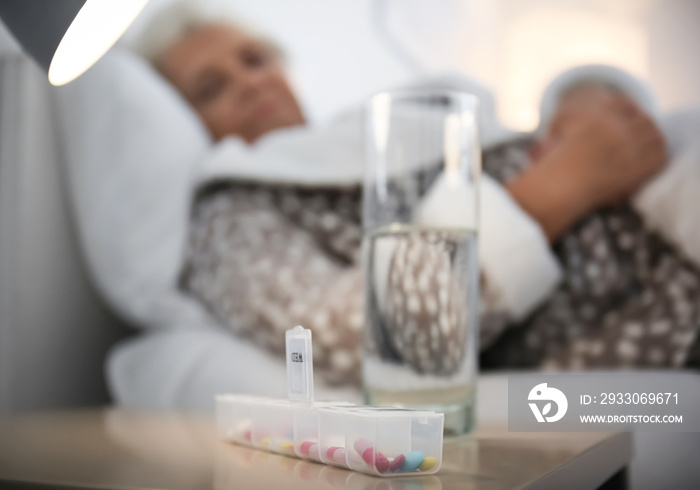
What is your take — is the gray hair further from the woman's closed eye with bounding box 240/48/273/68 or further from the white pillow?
the white pillow

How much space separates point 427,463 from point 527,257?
0.69m

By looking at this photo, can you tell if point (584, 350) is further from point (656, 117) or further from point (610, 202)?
point (656, 117)

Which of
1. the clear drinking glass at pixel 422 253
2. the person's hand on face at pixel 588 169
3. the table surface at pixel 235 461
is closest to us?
the table surface at pixel 235 461

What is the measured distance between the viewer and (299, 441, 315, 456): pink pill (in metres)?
0.37

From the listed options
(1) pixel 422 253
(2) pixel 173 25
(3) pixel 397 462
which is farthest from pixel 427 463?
(2) pixel 173 25

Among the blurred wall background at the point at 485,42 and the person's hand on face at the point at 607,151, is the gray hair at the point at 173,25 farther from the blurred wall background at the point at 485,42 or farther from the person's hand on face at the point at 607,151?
the person's hand on face at the point at 607,151

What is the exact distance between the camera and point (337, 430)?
0.35 metres

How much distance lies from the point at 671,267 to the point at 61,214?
3.13 feet

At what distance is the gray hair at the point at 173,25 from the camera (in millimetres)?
1351

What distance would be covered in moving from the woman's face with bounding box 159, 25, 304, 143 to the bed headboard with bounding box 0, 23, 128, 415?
0.88 feet

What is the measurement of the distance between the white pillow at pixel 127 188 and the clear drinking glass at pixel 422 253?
653 mm

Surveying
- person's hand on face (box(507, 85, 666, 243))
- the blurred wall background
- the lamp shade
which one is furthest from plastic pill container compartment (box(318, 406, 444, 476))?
the blurred wall background

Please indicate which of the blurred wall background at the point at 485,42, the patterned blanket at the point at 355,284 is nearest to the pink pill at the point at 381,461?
the patterned blanket at the point at 355,284

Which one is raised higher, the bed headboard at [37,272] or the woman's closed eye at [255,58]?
the woman's closed eye at [255,58]
